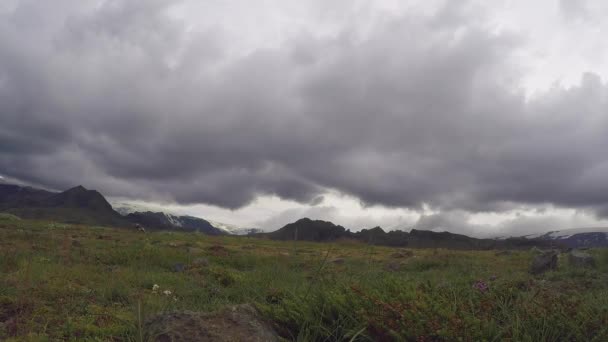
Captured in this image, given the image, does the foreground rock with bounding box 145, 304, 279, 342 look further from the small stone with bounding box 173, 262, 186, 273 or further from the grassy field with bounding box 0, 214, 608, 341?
the small stone with bounding box 173, 262, 186, 273

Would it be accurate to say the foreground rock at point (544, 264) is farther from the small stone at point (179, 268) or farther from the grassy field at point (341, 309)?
the small stone at point (179, 268)

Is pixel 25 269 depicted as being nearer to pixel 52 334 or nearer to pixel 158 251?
pixel 52 334

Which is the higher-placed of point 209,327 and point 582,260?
point 582,260

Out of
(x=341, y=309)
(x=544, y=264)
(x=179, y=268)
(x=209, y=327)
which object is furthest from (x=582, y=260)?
(x=209, y=327)

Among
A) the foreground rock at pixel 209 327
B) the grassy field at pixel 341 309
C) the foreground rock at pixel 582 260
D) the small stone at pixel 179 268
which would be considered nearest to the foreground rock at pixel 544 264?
the foreground rock at pixel 582 260

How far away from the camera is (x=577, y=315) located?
3848 millimetres

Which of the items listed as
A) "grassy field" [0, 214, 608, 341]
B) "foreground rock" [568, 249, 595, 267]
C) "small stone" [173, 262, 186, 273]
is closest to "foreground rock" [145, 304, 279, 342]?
"grassy field" [0, 214, 608, 341]

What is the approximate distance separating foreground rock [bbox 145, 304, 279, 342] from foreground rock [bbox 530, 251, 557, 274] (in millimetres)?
12655

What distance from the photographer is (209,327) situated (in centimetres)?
372

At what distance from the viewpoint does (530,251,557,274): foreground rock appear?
13.8 m

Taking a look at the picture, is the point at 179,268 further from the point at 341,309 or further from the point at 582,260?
the point at 582,260

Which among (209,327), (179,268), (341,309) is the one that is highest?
(341,309)

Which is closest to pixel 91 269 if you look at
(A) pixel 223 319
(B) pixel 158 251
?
(B) pixel 158 251

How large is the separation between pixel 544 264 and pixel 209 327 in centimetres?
1372
